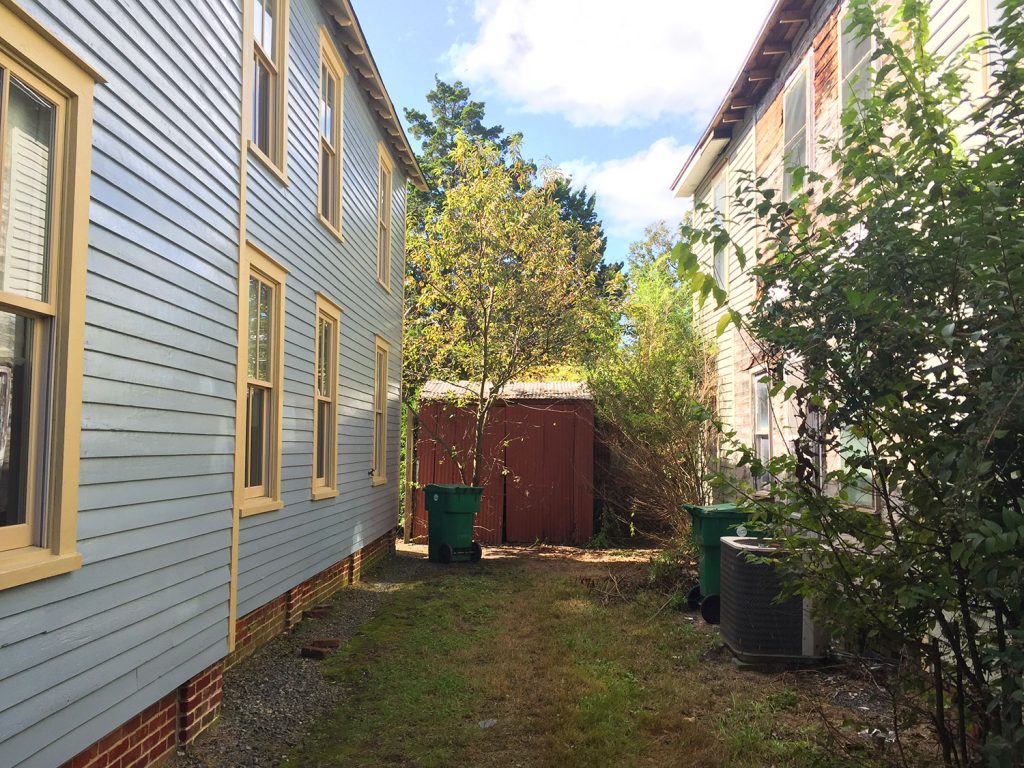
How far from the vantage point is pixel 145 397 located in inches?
163

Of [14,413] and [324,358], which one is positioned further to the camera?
[324,358]

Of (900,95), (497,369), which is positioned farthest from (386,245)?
(900,95)

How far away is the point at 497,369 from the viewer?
1444cm

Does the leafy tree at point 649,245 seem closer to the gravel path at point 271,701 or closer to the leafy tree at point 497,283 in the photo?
the leafy tree at point 497,283

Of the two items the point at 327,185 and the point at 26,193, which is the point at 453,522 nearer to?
the point at 327,185

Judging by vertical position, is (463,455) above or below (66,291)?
below

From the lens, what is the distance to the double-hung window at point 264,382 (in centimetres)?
646

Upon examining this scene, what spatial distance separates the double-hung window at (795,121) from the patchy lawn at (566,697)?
5371mm

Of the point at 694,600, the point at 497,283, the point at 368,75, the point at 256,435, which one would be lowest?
the point at 694,600

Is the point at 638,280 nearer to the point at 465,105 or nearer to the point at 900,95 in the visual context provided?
the point at 465,105

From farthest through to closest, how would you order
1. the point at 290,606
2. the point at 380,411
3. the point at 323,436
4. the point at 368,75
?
1. the point at 380,411
2. the point at 368,75
3. the point at 323,436
4. the point at 290,606

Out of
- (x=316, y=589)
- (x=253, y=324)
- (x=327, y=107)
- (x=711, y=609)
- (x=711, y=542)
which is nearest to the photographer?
(x=253, y=324)

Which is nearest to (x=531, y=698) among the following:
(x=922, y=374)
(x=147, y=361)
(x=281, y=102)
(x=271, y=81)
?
(x=147, y=361)

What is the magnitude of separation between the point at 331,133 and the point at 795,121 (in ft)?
18.3
